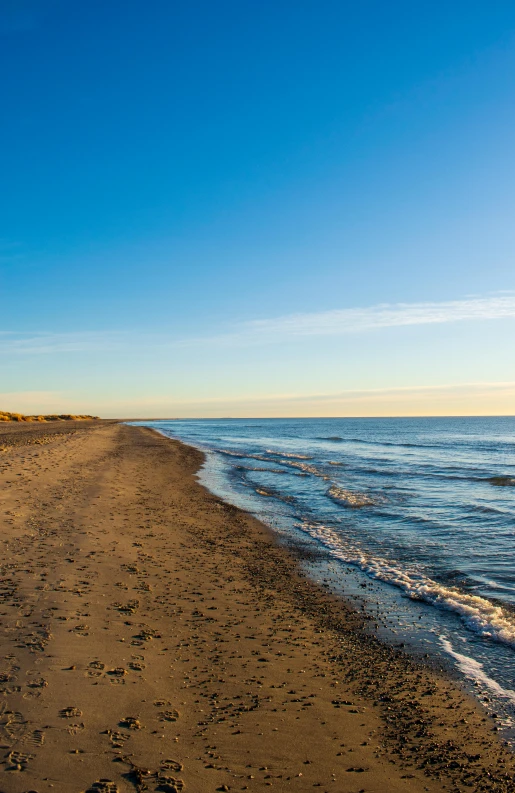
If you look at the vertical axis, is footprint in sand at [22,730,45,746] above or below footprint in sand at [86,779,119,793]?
above

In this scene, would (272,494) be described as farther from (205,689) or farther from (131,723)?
(131,723)

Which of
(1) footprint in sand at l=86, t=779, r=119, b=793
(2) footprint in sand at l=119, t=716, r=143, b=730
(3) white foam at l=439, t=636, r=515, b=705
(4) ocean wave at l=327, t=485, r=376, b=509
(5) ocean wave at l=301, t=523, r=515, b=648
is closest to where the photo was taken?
(1) footprint in sand at l=86, t=779, r=119, b=793

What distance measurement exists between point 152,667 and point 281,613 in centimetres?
329

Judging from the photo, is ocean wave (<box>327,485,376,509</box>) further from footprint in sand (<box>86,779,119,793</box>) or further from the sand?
footprint in sand (<box>86,779,119,793</box>)

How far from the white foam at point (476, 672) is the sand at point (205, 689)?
0.51 meters

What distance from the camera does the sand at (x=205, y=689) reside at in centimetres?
493

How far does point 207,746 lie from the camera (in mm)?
5223

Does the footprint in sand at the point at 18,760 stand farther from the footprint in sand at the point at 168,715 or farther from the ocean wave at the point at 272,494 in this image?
the ocean wave at the point at 272,494

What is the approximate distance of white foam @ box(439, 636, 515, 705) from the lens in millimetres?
6984

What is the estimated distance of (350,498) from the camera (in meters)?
23.7

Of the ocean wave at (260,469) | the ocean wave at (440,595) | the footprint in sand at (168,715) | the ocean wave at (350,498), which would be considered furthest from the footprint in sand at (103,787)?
the ocean wave at (260,469)

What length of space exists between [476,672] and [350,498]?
53.1ft

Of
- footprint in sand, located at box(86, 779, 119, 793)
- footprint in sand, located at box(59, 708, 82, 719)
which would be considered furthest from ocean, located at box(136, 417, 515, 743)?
footprint in sand, located at box(59, 708, 82, 719)

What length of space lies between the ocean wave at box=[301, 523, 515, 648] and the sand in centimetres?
208
